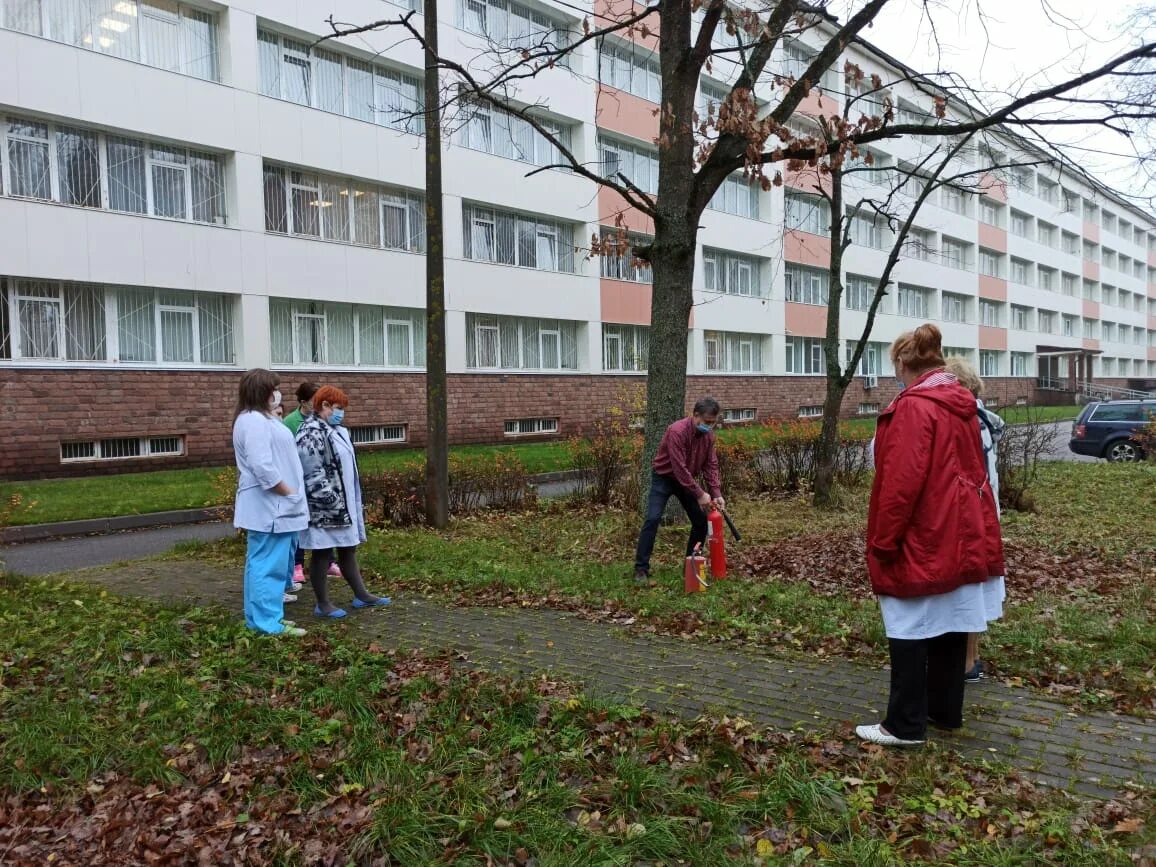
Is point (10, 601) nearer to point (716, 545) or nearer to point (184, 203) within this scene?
point (716, 545)

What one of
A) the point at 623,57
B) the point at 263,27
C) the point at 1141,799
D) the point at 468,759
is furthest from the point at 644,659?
the point at 623,57

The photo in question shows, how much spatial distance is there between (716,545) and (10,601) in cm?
579

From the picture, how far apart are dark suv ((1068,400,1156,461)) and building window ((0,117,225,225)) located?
21.0 m

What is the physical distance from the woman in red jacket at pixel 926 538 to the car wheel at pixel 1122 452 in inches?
746

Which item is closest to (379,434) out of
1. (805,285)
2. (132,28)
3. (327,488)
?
(132,28)

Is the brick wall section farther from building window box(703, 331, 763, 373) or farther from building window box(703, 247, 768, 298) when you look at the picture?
building window box(703, 247, 768, 298)

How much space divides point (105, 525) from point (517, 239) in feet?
54.2

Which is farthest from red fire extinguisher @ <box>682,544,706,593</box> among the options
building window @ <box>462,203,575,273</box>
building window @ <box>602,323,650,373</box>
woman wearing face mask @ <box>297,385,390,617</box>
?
building window @ <box>602,323,650,373</box>

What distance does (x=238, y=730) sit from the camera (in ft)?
14.2

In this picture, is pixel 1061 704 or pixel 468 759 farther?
pixel 1061 704

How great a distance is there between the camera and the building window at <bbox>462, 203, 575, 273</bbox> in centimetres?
2547

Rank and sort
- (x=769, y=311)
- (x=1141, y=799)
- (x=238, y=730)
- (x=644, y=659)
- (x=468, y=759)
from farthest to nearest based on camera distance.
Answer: (x=769, y=311)
(x=644, y=659)
(x=238, y=730)
(x=468, y=759)
(x=1141, y=799)

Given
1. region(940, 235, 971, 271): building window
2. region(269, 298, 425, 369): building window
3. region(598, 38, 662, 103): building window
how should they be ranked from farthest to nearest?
region(940, 235, 971, 271): building window, region(598, 38, 662, 103): building window, region(269, 298, 425, 369): building window

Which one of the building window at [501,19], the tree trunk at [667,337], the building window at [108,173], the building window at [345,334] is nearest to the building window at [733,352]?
the building window at [501,19]
